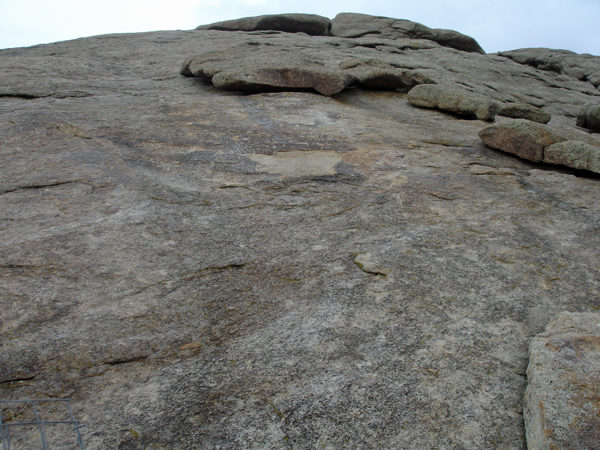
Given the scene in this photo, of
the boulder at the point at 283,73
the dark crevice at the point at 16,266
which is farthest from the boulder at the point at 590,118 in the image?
the dark crevice at the point at 16,266

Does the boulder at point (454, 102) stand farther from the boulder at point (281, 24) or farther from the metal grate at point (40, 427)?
the boulder at point (281, 24)

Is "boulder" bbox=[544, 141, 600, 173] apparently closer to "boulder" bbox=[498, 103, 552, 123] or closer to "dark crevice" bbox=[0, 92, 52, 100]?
"boulder" bbox=[498, 103, 552, 123]

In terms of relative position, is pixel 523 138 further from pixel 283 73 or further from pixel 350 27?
pixel 350 27

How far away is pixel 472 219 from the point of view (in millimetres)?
2543

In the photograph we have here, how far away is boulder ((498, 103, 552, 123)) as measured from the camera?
16.8ft

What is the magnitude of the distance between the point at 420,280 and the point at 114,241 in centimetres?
155

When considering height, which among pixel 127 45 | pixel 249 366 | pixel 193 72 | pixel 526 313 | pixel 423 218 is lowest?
pixel 249 366

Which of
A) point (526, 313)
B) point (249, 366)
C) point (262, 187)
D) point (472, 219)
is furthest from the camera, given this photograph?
point (262, 187)

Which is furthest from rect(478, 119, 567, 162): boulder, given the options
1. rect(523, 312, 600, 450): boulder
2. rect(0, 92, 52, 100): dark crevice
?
rect(0, 92, 52, 100): dark crevice

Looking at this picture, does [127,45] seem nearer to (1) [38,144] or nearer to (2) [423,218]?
(1) [38,144]

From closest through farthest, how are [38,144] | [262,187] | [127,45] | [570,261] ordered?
[570,261] → [262,187] → [38,144] → [127,45]

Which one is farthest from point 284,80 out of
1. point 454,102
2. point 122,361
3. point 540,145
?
point 122,361

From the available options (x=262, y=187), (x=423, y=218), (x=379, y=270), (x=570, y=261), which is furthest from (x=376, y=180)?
(x=570, y=261)

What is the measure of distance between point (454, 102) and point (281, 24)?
7.10 meters
